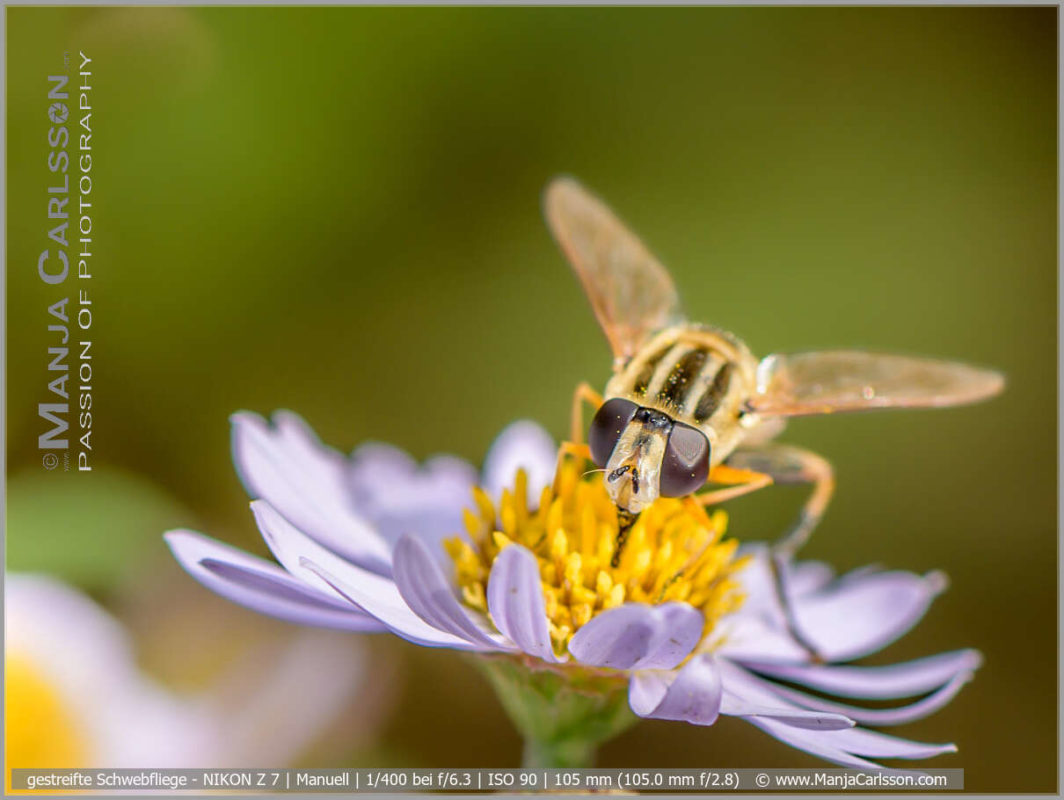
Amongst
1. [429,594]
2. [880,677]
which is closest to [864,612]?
[880,677]

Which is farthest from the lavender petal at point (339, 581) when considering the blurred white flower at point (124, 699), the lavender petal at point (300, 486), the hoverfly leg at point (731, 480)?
the blurred white flower at point (124, 699)

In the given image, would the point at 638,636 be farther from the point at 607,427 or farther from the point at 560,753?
the point at 560,753

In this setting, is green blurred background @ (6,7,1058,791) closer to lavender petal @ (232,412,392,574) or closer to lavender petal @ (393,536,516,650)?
lavender petal @ (232,412,392,574)

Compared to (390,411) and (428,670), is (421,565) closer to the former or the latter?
(428,670)

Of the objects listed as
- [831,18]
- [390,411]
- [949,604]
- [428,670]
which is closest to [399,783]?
[428,670]

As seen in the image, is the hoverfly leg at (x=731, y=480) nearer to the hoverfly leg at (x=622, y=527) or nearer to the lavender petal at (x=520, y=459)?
the hoverfly leg at (x=622, y=527)

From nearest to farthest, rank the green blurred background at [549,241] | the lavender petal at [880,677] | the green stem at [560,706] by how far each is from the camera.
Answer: the green stem at [560,706], the lavender petal at [880,677], the green blurred background at [549,241]
